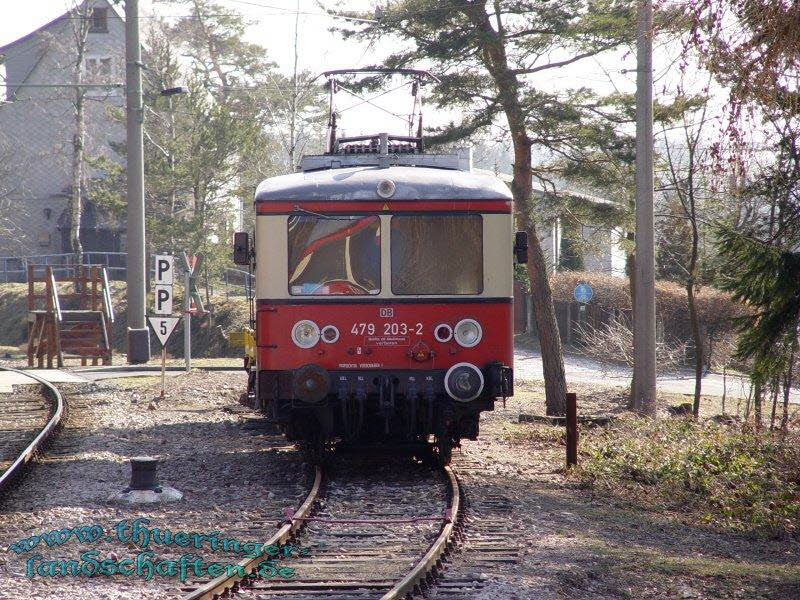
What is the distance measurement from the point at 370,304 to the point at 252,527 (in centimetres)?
269

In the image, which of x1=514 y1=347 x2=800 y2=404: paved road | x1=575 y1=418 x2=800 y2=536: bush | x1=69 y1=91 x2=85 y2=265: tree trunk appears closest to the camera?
x1=575 y1=418 x2=800 y2=536: bush

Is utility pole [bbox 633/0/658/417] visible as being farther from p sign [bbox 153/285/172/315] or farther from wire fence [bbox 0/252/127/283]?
wire fence [bbox 0/252/127/283]

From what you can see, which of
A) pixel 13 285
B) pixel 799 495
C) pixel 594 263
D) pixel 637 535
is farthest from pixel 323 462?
pixel 594 263

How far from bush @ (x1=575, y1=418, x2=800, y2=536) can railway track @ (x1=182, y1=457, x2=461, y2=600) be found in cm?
180

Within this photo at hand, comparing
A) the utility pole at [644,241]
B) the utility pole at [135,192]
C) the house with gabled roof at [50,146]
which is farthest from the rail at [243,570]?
the house with gabled roof at [50,146]

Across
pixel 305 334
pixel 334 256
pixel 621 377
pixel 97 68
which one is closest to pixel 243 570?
pixel 305 334

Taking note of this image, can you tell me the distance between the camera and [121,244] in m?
43.1

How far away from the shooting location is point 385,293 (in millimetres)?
9930

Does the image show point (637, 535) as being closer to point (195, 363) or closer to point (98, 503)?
point (98, 503)

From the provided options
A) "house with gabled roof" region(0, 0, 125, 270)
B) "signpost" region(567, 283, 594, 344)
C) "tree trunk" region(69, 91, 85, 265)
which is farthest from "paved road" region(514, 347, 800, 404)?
"house with gabled roof" region(0, 0, 125, 270)

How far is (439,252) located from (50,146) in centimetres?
3722

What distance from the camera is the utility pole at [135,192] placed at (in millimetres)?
21578

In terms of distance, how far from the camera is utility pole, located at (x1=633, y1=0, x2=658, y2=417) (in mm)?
14094

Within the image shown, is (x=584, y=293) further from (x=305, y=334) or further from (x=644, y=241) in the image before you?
(x=305, y=334)
